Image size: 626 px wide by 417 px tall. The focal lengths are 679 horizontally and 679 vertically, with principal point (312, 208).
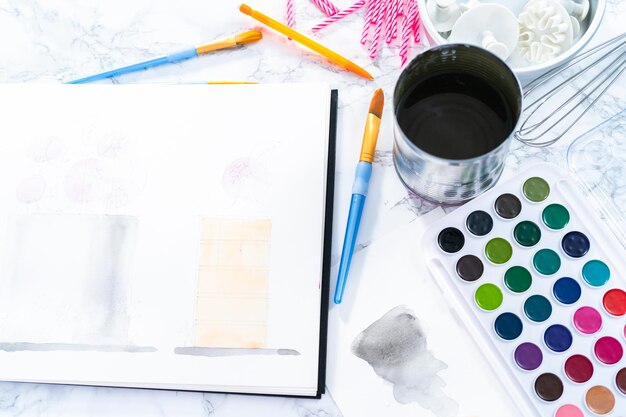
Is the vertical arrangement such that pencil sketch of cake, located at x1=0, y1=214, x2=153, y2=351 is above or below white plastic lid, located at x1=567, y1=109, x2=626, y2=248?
below

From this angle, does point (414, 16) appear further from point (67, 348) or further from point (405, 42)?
point (67, 348)

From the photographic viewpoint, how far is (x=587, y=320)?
2.22 ft

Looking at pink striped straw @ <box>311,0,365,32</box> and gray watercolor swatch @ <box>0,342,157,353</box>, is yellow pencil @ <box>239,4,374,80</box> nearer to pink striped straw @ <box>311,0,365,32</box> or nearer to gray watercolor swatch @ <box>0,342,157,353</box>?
pink striped straw @ <box>311,0,365,32</box>

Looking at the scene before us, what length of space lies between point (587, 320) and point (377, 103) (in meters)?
0.31

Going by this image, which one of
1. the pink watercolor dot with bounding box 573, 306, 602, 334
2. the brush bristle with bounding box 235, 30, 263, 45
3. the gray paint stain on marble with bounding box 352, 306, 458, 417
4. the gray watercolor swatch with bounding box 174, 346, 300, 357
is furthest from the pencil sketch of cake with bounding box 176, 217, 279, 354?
the pink watercolor dot with bounding box 573, 306, 602, 334

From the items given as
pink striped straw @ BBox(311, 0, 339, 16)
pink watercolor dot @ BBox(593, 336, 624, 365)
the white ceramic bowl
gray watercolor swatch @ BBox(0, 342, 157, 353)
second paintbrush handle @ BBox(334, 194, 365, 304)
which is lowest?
gray watercolor swatch @ BBox(0, 342, 157, 353)

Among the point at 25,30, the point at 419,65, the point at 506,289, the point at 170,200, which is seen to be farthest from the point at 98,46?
the point at 506,289

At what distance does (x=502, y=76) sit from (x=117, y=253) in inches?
16.6

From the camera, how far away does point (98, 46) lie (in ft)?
2.61

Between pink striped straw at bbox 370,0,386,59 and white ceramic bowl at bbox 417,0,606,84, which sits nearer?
white ceramic bowl at bbox 417,0,606,84

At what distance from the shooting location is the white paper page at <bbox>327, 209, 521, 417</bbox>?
0.68 m

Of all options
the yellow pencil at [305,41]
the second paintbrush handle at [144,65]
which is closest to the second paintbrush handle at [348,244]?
the yellow pencil at [305,41]

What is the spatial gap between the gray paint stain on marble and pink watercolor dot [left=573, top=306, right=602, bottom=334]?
0.45ft

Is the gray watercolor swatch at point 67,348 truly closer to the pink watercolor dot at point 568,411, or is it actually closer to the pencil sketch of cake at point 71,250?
the pencil sketch of cake at point 71,250
